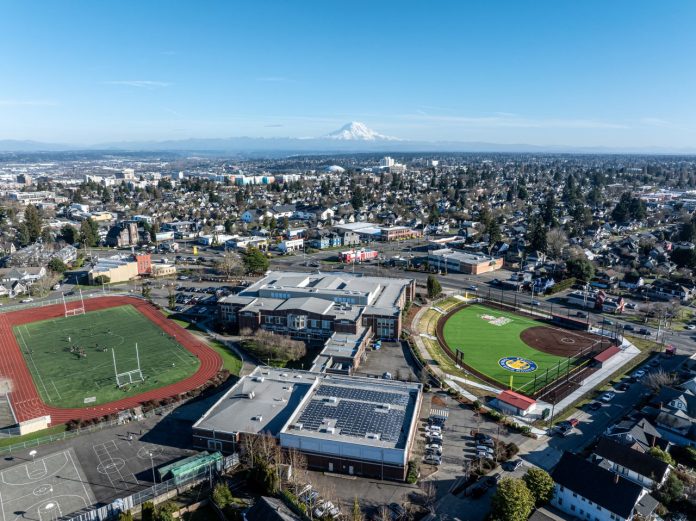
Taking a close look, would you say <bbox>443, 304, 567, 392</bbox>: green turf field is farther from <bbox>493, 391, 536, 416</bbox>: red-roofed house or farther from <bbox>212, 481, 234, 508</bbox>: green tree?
<bbox>212, 481, 234, 508</bbox>: green tree

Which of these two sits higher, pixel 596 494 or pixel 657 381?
pixel 596 494

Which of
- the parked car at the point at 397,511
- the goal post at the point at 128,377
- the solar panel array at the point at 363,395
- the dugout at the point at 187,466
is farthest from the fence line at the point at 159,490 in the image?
the goal post at the point at 128,377

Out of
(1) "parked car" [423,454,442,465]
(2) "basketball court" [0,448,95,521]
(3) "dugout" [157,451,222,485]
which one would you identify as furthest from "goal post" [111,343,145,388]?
(1) "parked car" [423,454,442,465]

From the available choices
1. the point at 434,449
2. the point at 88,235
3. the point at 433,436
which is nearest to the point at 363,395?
the point at 433,436

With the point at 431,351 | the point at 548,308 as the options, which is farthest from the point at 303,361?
the point at 548,308

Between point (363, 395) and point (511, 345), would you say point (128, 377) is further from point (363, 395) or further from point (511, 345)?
point (511, 345)

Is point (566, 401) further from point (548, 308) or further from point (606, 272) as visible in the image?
point (606, 272)
